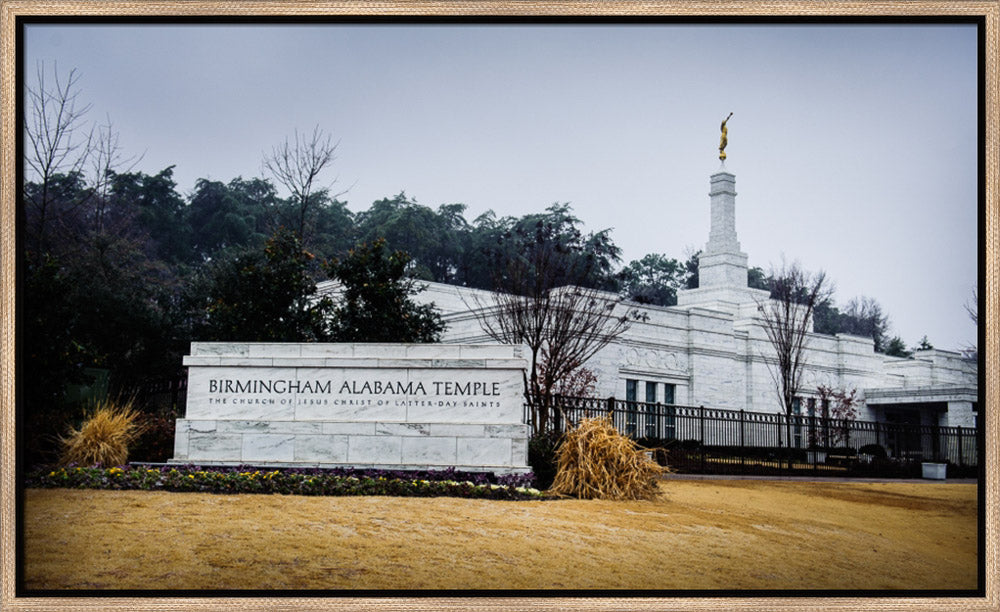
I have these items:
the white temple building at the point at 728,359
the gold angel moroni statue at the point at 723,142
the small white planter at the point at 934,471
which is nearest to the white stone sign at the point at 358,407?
the small white planter at the point at 934,471

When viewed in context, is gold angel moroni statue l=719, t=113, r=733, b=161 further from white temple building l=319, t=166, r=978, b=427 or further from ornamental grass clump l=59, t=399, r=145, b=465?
ornamental grass clump l=59, t=399, r=145, b=465

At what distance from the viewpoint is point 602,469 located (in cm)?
1272

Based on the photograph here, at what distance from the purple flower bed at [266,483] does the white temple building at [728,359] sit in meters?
16.7

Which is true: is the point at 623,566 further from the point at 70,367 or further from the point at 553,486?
the point at 70,367

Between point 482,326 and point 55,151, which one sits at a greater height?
point 55,151

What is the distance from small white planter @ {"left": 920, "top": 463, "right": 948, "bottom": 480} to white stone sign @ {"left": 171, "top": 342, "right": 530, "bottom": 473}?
12.1m

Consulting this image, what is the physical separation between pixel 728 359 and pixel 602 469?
22291mm

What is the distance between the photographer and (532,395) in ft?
68.2

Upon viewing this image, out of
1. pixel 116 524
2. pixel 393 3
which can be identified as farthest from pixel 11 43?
pixel 116 524

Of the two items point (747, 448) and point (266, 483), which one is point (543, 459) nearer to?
point (266, 483)

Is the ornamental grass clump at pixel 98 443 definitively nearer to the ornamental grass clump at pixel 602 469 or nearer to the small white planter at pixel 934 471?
the ornamental grass clump at pixel 602 469

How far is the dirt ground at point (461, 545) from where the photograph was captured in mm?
8133

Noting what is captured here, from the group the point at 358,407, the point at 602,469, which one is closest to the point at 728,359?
the point at 602,469

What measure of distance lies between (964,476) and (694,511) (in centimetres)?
1292
